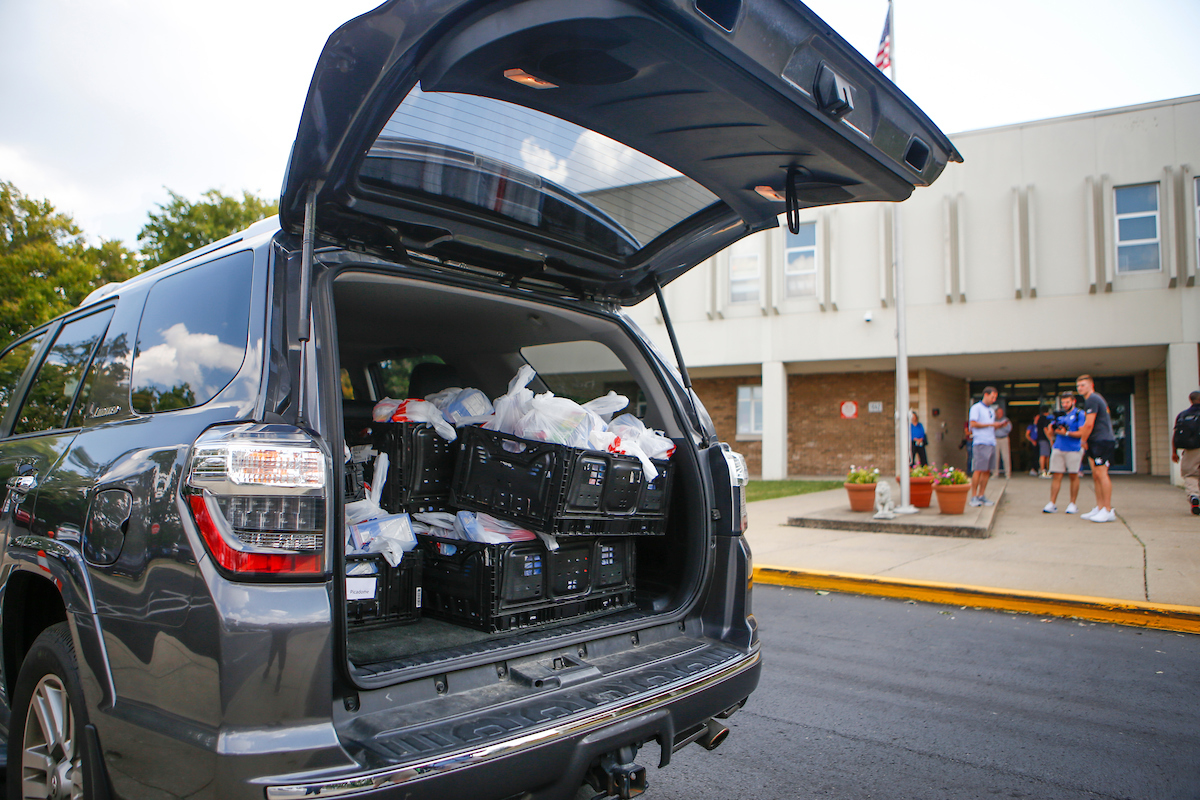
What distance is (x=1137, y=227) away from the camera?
16250 millimetres

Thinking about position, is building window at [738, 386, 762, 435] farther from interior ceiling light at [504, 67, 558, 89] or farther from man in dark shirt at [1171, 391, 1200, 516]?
interior ceiling light at [504, 67, 558, 89]

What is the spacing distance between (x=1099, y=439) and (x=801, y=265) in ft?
35.5

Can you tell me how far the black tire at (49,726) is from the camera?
6.24ft

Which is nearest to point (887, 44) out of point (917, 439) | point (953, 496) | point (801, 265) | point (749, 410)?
point (953, 496)

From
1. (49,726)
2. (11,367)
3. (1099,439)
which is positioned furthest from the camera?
(1099,439)

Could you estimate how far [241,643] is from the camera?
157cm

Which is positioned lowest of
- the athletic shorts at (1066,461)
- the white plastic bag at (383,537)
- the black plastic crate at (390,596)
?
the black plastic crate at (390,596)

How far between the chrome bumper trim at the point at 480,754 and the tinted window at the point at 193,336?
3.26ft

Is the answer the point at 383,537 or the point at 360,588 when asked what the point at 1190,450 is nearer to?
the point at 383,537

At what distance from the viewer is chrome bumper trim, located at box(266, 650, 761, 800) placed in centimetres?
153

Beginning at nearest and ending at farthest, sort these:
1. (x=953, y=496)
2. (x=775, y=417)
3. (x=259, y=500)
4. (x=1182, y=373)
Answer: (x=259, y=500), (x=953, y=496), (x=1182, y=373), (x=775, y=417)

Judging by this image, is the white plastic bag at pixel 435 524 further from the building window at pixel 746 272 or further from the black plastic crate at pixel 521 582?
the building window at pixel 746 272

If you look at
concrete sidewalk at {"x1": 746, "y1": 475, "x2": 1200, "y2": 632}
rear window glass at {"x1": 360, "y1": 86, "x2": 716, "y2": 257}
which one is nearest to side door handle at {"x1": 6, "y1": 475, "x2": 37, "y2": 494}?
rear window glass at {"x1": 360, "y1": 86, "x2": 716, "y2": 257}

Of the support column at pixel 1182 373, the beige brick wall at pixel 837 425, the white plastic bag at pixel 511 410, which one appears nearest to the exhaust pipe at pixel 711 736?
the white plastic bag at pixel 511 410
